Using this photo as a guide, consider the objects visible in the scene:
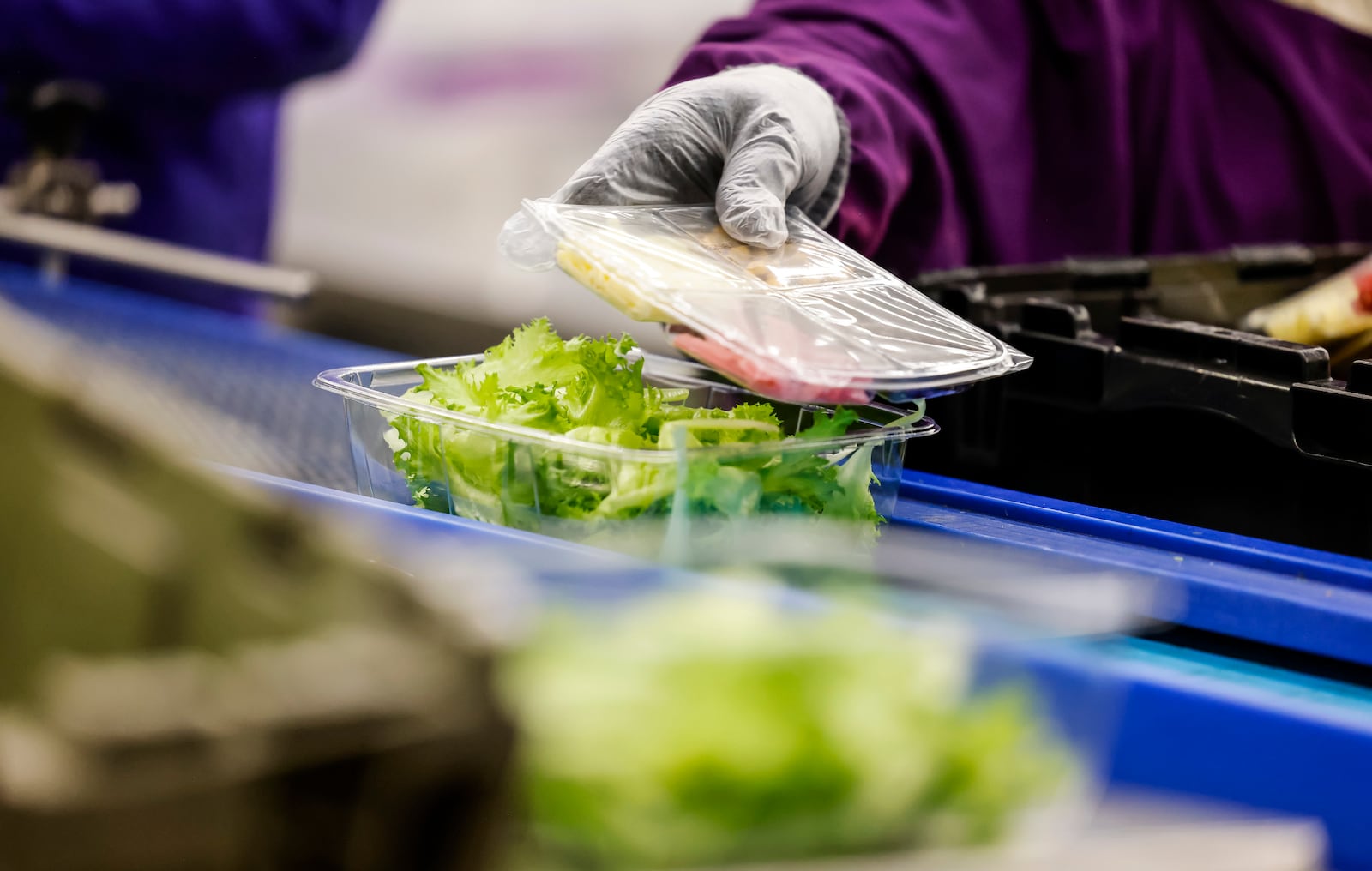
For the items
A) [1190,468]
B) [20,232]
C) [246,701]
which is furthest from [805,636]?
[20,232]

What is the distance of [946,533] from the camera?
93 centimetres

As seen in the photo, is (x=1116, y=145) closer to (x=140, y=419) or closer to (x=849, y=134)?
(x=849, y=134)

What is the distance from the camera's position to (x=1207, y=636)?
82 centimetres

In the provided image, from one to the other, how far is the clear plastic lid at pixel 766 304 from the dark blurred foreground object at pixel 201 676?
1.50ft

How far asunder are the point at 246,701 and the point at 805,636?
20 cm

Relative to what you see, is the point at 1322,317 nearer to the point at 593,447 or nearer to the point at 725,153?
the point at 725,153

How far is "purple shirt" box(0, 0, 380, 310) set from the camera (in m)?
2.40

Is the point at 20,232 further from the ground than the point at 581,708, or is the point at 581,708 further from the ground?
the point at 20,232

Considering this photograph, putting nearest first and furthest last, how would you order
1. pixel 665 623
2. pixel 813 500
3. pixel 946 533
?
pixel 665 623 → pixel 813 500 → pixel 946 533

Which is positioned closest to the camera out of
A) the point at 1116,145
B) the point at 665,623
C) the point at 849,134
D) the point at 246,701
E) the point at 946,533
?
the point at 246,701

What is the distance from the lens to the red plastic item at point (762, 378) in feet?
2.56

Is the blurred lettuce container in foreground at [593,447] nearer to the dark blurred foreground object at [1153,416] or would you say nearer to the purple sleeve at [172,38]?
the dark blurred foreground object at [1153,416]

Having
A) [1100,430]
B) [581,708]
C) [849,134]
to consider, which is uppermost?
[849,134]

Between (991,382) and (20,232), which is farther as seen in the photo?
(20,232)
